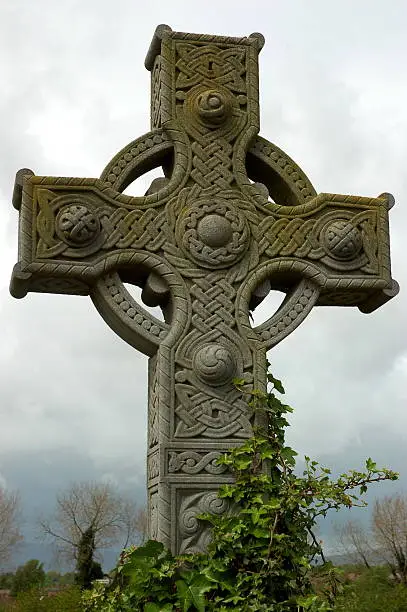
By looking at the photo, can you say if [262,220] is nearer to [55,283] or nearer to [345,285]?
[345,285]

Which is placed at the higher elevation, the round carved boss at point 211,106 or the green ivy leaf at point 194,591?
the round carved boss at point 211,106

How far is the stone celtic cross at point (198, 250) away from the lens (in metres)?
5.09

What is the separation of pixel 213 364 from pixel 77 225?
1177 millimetres

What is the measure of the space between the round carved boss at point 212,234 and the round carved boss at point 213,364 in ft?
1.86

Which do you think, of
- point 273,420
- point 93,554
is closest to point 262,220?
point 273,420

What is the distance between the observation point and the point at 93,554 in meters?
21.2

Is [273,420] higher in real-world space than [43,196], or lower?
lower

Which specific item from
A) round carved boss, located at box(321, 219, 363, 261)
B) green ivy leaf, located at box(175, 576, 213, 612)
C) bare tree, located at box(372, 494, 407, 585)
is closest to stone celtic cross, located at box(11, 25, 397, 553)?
round carved boss, located at box(321, 219, 363, 261)

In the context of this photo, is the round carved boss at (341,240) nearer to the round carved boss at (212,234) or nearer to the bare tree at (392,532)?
the round carved boss at (212,234)

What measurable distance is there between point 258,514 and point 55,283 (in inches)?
73.5

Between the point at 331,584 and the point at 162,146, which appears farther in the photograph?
the point at 162,146

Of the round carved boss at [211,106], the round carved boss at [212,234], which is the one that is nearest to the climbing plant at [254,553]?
the round carved boss at [212,234]

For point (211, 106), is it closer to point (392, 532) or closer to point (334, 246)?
point (334, 246)

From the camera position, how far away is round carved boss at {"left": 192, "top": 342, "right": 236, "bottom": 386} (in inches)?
201
